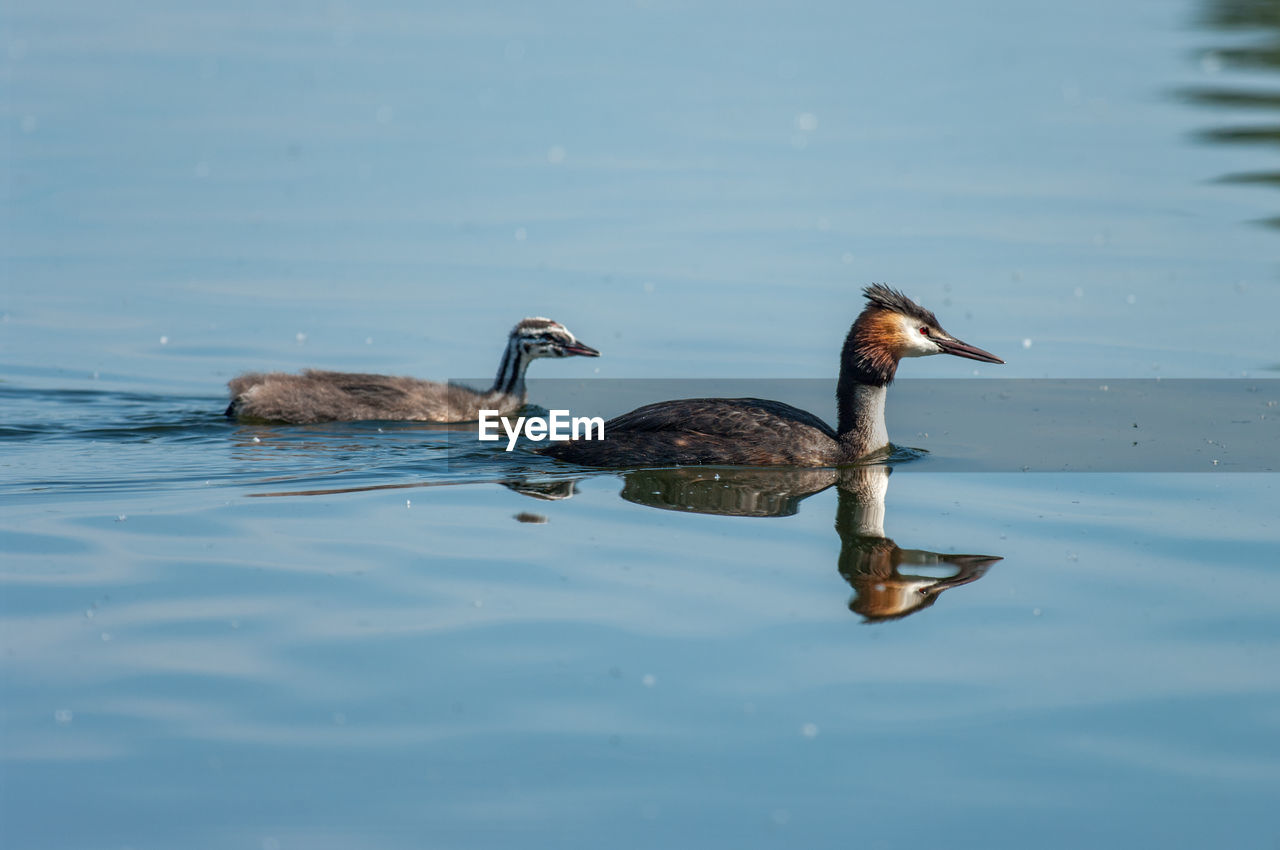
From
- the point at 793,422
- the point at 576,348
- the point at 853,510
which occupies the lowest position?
the point at 853,510

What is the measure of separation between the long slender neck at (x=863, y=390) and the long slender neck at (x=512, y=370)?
276 cm

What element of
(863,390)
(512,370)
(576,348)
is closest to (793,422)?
(863,390)

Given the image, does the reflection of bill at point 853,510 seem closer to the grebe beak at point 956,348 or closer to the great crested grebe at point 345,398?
the grebe beak at point 956,348

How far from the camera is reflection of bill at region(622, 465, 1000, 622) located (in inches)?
295

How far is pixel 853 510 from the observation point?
9.10 meters

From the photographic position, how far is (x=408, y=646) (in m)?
6.53

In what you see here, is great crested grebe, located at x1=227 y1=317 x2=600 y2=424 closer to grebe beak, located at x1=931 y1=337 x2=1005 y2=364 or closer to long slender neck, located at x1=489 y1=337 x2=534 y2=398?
long slender neck, located at x1=489 y1=337 x2=534 y2=398

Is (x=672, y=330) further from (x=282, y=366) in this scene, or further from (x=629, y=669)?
(x=629, y=669)

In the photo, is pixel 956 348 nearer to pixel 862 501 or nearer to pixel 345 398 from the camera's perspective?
pixel 862 501

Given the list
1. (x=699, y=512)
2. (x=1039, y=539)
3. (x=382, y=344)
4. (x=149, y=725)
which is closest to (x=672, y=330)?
(x=382, y=344)

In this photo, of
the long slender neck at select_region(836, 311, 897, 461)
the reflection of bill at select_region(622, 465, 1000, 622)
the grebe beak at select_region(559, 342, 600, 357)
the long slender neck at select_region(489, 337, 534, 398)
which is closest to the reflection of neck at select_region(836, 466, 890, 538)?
the reflection of bill at select_region(622, 465, 1000, 622)

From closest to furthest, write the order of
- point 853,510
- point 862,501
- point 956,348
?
point 853,510 < point 862,501 < point 956,348

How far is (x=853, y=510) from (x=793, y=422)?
0.89 m

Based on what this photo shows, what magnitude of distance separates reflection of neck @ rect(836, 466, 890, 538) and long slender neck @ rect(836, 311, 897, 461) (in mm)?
151
